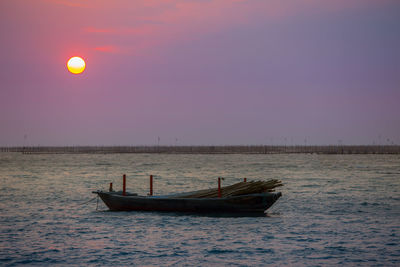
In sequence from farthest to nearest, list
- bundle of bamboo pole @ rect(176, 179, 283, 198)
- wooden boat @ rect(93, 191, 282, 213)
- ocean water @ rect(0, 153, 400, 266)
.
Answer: bundle of bamboo pole @ rect(176, 179, 283, 198) → wooden boat @ rect(93, 191, 282, 213) → ocean water @ rect(0, 153, 400, 266)

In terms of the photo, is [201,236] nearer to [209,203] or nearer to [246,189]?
[209,203]

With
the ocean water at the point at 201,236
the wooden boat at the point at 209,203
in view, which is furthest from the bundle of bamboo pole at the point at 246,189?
the ocean water at the point at 201,236

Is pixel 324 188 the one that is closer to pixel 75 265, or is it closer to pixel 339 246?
pixel 339 246

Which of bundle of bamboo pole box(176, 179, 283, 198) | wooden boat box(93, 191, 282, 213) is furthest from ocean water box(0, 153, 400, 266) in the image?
bundle of bamboo pole box(176, 179, 283, 198)

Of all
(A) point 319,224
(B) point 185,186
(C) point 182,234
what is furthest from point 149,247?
(B) point 185,186

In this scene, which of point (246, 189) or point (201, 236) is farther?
point (246, 189)

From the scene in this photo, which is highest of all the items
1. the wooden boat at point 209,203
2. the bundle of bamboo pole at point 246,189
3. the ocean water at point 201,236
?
the bundle of bamboo pole at point 246,189

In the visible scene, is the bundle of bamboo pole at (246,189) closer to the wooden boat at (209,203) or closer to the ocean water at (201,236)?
the wooden boat at (209,203)

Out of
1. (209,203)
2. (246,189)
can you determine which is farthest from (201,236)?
(246,189)

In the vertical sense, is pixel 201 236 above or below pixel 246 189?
below

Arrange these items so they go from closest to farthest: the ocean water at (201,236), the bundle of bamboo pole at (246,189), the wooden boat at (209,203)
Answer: the ocean water at (201,236) → the wooden boat at (209,203) → the bundle of bamboo pole at (246,189)

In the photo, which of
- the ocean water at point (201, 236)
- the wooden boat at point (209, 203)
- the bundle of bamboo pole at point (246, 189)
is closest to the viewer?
the ocean water at point (201, 236)

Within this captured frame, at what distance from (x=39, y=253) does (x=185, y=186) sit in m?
31.2

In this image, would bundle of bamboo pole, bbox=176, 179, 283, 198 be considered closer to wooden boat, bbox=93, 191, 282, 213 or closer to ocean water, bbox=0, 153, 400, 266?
wooden boat, bbox=93, 191, 282, 213
